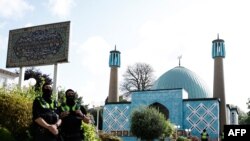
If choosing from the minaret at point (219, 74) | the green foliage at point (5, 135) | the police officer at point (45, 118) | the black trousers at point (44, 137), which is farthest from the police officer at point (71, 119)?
the minaret at point (219, 74)

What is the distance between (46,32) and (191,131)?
61.4 feet

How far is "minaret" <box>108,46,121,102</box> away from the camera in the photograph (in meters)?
44.0

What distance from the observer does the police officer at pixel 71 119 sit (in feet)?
21.6

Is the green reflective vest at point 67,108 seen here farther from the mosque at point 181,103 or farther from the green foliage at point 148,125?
the mosque at point 181,103

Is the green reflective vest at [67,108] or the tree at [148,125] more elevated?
the green reflective vest at [67,108]

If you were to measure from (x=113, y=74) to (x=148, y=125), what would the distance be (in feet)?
61.5

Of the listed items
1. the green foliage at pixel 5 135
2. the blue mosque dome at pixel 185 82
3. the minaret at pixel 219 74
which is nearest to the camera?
the green foliage at pixel 5 135

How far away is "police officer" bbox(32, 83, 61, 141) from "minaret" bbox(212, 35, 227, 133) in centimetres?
3417

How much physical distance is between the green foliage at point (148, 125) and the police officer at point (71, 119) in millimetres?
20193

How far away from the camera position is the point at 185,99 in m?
36.4

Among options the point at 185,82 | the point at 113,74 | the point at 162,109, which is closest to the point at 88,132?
the point at 162,109

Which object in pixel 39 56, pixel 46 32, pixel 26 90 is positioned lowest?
pixel 26 90

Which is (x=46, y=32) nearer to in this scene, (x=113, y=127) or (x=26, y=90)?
(x=26, y=90)

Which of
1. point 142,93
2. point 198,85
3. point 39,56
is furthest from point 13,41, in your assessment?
point 198,85
